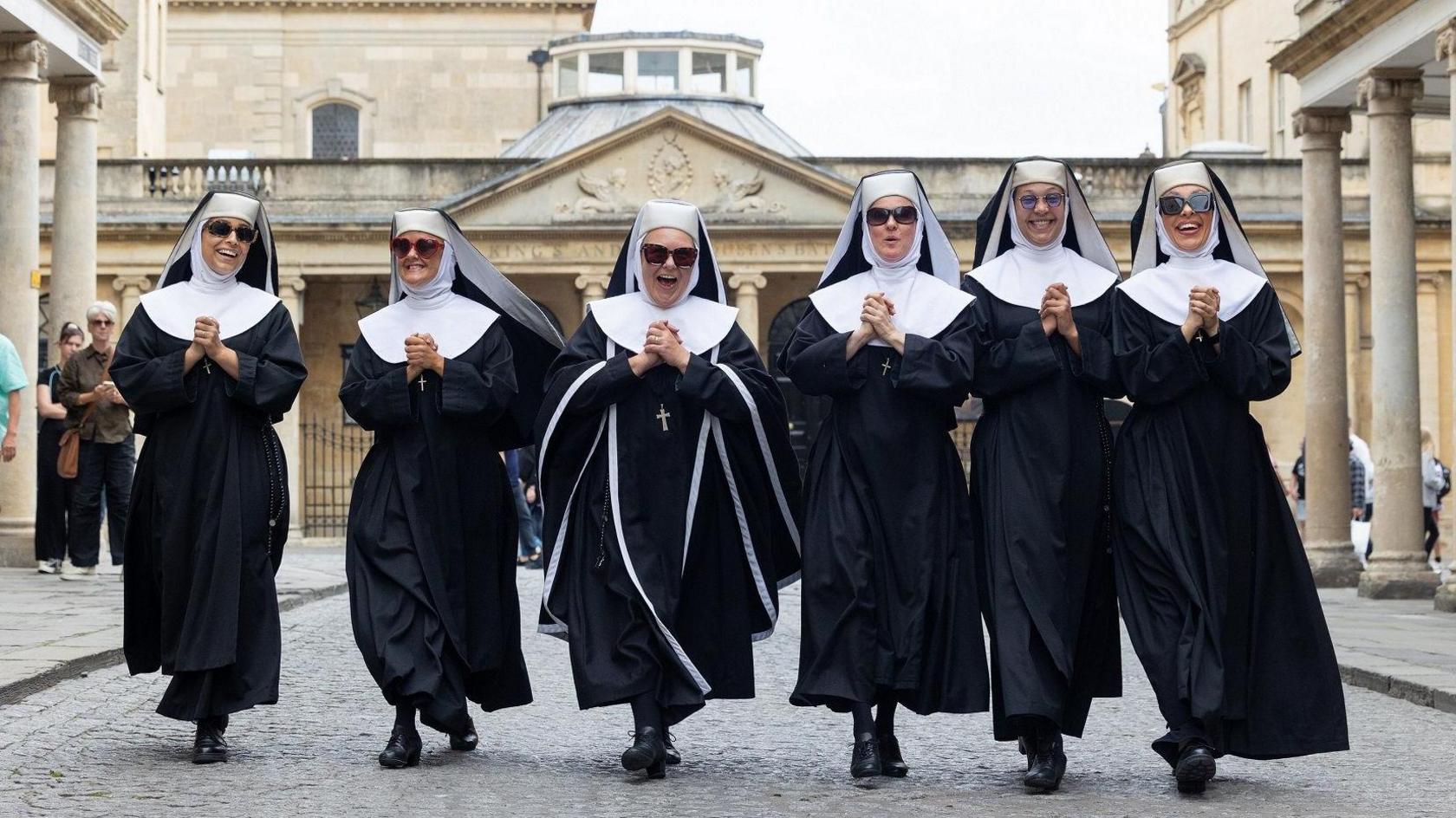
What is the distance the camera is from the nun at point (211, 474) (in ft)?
27.8

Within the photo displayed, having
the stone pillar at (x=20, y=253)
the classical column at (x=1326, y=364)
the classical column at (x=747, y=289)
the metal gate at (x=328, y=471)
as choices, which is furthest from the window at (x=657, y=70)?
the stone pillar at (x=20, y=253)

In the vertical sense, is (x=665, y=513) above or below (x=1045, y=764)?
above

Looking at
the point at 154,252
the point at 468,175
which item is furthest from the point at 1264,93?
the point at 154,252

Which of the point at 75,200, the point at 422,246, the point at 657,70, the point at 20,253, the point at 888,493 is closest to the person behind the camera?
the point at 888,493

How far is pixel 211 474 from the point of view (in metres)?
8.66

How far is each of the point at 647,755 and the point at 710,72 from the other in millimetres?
50129

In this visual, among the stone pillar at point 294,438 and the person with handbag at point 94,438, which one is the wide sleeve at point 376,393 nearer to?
the person with handbag at point 94,438

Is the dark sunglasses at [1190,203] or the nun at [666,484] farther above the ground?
the dark sunglasses at [1190,203]

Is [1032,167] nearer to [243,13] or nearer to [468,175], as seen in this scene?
[468,175]

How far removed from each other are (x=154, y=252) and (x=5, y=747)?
3753 centimetres

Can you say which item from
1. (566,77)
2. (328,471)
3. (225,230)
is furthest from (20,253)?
(566,77)

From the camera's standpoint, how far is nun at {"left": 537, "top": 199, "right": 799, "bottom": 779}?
328 inches

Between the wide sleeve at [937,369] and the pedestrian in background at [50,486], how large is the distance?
11.5 metres

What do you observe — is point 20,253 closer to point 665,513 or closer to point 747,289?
point 665,513
